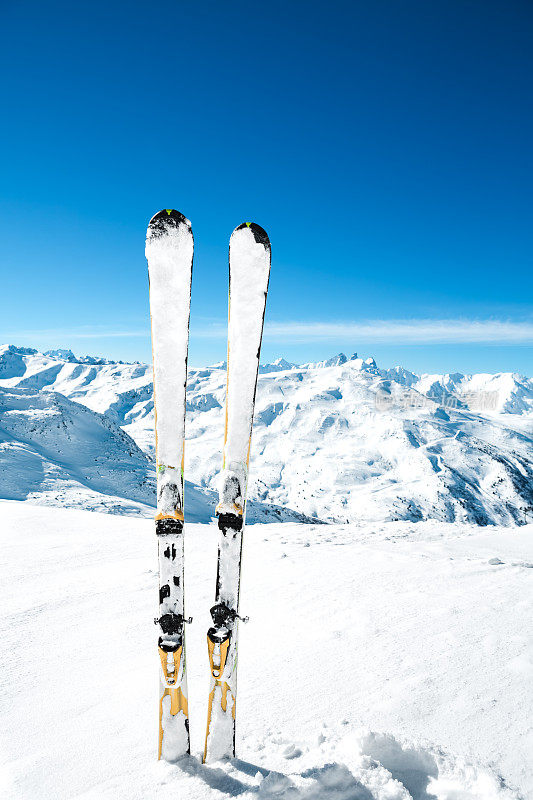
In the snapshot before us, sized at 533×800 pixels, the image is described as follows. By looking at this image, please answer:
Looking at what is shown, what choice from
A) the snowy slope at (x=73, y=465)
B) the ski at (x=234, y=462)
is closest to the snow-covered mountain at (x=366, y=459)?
the snowy slope at (x=73, y=465)

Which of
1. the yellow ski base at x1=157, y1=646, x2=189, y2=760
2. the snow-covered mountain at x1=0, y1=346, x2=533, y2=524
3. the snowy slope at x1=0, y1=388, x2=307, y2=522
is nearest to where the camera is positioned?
the yellow ski base at x1=157, y1=646, x2=189, y2=760

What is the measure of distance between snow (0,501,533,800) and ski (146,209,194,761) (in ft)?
1.30

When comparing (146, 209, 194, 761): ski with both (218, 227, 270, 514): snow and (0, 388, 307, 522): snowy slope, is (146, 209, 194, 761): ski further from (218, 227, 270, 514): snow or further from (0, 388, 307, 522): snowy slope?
(0, 388, 307, 522): snowy slope

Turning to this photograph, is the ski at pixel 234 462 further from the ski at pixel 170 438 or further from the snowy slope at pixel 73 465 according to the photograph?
the snowy slope at pixel 73 465

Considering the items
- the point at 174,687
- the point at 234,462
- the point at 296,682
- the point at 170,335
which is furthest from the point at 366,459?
the point at 170,335

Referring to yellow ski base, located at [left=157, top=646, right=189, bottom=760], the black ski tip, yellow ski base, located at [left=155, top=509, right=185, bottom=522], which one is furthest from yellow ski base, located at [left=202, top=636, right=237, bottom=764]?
the black ski tip

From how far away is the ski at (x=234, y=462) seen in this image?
2994mm

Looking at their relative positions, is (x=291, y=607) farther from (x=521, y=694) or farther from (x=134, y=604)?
(x=521, y=694)

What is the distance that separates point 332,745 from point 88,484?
3338cm

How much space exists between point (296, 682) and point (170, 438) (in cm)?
268

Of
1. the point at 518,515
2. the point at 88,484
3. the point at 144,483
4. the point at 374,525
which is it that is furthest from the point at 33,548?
the point at 518,515

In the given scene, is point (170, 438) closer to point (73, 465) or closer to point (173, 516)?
point (173, 516)

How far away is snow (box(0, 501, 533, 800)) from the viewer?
2660mm

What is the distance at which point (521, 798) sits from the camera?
2463 millimetres
